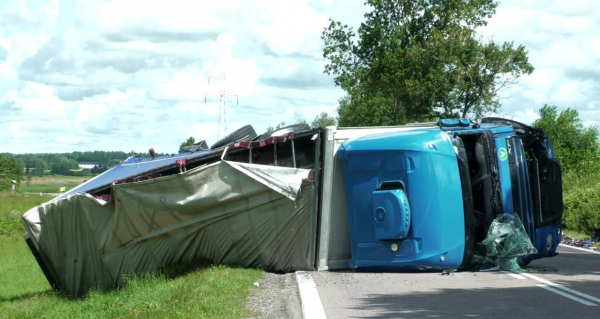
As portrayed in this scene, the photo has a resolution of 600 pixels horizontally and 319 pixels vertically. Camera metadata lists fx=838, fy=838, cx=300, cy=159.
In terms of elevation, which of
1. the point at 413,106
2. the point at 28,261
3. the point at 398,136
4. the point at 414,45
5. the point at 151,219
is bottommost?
the point at 28,261

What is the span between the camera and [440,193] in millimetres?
12266

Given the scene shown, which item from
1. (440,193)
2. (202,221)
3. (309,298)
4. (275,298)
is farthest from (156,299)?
(440,193)

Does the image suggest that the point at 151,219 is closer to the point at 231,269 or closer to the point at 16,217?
the point at 231,269

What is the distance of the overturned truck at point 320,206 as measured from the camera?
1233cm

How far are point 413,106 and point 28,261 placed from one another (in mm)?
20507

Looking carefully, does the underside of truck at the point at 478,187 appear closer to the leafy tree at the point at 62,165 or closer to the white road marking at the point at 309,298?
the white road marking at the point at 309,298

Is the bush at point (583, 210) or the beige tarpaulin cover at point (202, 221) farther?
the bush at point (583, 210)

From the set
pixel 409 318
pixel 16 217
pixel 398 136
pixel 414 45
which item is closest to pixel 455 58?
pixel 414 45

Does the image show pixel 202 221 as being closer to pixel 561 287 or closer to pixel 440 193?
pixel 440 193

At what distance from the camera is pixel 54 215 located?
47.7 ft

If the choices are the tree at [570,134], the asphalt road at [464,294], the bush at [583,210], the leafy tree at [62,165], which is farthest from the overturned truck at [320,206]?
the leafy tree at [62,165]

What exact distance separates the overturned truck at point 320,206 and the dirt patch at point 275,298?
1127 millimetres

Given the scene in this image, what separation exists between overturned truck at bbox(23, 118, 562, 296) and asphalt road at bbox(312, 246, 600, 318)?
0.55 meters

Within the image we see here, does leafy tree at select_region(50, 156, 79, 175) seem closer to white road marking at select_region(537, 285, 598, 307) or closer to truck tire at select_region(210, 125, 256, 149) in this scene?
truck tire at select_region(210, 125, 256, 149)
